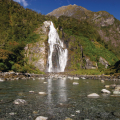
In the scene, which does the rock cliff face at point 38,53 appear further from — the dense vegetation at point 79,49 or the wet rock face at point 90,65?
the wet rock face at point 90,65

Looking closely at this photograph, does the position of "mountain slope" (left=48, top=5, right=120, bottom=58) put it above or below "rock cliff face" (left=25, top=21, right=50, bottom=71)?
above

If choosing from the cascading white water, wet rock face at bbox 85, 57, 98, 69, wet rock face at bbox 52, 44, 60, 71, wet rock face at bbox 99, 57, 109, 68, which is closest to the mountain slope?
wet rock face at bbox 99, 57, 109, 68

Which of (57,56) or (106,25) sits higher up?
(106,25)

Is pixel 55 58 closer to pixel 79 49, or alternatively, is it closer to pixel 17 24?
pixel 79 49

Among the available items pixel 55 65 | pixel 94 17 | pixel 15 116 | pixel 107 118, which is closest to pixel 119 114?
pixel 107 118

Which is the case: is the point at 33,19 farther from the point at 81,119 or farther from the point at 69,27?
the point at 81,119

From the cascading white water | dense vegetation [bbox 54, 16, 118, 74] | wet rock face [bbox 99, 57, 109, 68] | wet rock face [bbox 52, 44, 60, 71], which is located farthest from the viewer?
wet rock face [bbox 99, 57, 109, 68]

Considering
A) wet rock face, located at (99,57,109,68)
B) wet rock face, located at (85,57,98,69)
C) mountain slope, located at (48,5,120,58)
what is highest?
mountain slope, located at (48,5,120,58)

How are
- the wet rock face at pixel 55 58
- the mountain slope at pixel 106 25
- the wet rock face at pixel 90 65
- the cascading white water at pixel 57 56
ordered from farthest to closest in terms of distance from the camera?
the mountain slope at pixel 106 25
the wet rock face at pixel 90 65
the wet rock face at pixel 55 58
the cascading white water at pixel 57 56

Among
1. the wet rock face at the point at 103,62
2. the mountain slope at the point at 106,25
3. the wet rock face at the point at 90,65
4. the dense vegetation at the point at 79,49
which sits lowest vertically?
the wet rock face at the point at 90,65

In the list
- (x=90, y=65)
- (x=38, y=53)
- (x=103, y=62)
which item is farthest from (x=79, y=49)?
(x=38, y=53)

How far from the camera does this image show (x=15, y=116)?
3332 mm

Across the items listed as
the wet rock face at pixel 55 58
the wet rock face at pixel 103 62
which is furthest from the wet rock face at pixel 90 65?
the wet rock face at pixel 55 58

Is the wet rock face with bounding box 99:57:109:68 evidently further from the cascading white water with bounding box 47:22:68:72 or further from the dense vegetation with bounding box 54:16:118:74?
the cascading white water with bounding box 47:22:68:72
